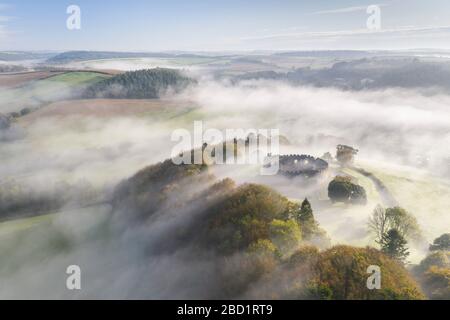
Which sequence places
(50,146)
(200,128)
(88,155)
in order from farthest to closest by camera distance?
(200,128) < (50,146) < (88,155)

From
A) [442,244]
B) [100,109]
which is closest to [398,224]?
[442,244]

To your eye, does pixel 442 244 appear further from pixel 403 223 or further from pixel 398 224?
pixel 398 224

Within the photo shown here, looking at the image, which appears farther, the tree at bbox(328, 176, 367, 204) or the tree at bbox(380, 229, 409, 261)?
the tree at bbox(328, 176, 367, 204)

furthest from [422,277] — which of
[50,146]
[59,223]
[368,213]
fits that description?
[50,146]

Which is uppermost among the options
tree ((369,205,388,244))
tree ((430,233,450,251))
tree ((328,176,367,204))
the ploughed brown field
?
the ploughed brown field

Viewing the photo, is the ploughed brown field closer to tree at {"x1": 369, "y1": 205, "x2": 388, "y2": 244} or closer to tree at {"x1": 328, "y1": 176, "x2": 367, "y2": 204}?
tree at {"x1": 328, "y1": 176, "x2": 367, "y2": 204}

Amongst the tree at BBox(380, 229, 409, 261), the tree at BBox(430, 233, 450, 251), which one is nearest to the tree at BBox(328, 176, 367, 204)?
the tree at BBox(430, 233, 450, 251)

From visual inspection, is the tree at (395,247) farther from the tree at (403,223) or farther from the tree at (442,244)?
the tree at (442,244)

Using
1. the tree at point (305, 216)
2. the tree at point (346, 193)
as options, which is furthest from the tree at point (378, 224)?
the tree at point (305, 216)

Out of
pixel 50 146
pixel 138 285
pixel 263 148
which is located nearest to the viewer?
pixel 138 285

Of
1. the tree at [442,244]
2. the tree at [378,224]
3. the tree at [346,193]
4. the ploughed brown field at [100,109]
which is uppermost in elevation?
the ploughed brown field at [100,109]

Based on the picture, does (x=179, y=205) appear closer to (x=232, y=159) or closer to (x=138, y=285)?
(x=138, y=285)
